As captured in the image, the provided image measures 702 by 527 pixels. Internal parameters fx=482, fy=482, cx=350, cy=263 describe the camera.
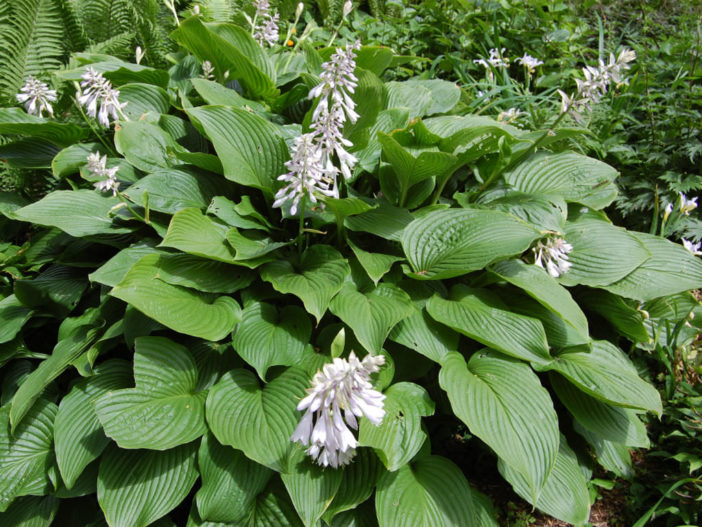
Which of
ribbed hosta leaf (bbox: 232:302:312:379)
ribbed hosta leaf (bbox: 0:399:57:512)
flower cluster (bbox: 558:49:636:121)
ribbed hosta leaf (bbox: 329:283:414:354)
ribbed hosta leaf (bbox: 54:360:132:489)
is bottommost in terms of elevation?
ribbed hosta leaf (bbox: 0:399:57:512)

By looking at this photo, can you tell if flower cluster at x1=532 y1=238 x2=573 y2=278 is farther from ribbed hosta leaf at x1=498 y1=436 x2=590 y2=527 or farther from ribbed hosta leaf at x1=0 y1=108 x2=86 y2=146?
ribbed hosta leaf at x1=0 y1=108 x2=86 y2=146

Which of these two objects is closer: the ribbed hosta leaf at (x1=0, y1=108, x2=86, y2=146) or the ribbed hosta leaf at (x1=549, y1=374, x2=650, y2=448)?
the ribbed hosta leaf at (x1=549, y1=374, x2=650, y2=448)

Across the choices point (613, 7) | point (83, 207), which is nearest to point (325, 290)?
Answer: point (83, 207)

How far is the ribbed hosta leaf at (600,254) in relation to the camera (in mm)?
2930

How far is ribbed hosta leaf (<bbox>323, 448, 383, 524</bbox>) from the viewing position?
7.66ft

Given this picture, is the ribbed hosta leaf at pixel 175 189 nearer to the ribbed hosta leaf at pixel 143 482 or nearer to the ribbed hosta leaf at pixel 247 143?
the ribbed hosta leaf at pixel 247 143

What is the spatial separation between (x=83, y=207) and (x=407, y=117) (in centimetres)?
218

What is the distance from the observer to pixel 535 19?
577cm

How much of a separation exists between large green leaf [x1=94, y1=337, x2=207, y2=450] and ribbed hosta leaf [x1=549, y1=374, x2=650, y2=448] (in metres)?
2.02

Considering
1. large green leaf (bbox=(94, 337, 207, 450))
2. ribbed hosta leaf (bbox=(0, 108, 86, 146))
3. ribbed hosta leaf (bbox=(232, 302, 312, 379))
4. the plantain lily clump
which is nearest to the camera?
large green leaf (bbox=(94, 337, 207, 450))

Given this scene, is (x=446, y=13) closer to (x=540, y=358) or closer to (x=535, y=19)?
(x=535, y=19)

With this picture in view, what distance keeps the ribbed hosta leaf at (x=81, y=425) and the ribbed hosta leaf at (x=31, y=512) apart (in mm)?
409

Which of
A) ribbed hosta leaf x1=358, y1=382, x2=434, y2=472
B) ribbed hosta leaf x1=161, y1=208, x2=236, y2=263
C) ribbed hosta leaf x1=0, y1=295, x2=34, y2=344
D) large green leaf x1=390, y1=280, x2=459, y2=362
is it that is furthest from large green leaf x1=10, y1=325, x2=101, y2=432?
large green leaf x1=390, y1=280, x2=459, y2=362

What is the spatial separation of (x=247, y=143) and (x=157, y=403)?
1.56 metres
